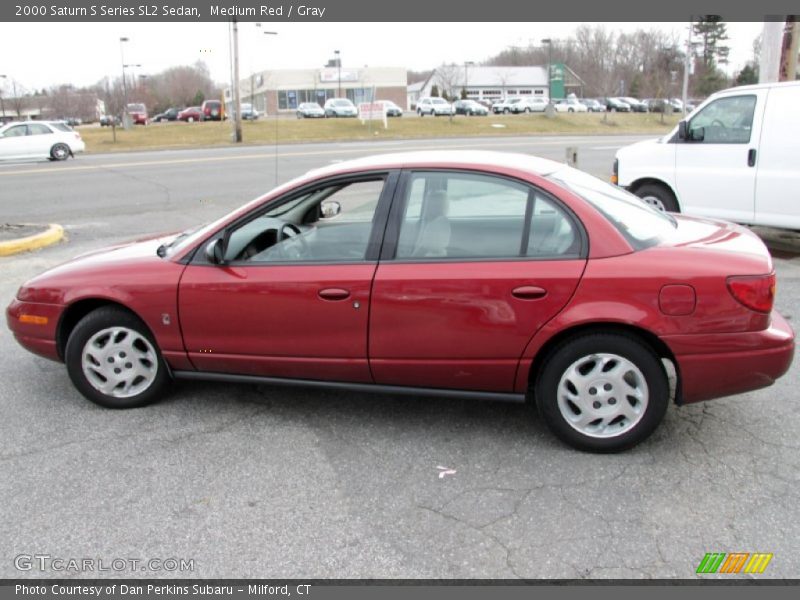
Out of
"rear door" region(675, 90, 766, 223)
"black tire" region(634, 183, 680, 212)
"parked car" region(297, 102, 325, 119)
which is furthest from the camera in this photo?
"parked car" region(297, 102, 325, 119)

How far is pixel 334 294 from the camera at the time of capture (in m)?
3.76

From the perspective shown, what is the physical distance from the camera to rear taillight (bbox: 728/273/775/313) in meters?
3.42

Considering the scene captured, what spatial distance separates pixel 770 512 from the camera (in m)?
3.10

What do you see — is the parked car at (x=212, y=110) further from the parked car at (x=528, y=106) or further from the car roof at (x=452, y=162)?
the car roof at (x=452, y=162)

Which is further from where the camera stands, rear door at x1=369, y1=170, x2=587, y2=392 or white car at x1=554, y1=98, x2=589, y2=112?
white car at x1=554, y1=98, x2=589, y2=112

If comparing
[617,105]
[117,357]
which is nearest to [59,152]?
[117,357]

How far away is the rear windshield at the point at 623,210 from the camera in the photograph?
12.0 feet

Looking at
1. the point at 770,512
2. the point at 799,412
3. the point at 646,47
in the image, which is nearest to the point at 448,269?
the point at 770,512

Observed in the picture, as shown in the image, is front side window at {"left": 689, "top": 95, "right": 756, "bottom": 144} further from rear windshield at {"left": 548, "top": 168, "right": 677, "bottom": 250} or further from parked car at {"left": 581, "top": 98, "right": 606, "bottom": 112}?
parked car at {"left": 581, "top": 98, "right": 606, "bottom": 112}

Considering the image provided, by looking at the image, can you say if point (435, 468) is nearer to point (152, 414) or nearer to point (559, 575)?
point (559, 575)

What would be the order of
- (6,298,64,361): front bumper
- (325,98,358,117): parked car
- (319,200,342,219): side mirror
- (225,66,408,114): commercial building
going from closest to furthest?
(6,298,64,361): front bumper → (319,200,342,219): side mirror → (325,98,358,117): parked car → (225,66,408,114): commercial building

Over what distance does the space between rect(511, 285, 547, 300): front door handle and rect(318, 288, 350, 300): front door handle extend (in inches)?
35.1

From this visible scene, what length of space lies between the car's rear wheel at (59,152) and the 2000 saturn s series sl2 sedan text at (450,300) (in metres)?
22.5

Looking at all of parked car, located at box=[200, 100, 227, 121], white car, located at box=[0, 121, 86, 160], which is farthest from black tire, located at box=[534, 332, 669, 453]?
parked car, located at box=[200, 100, 227, 121]
